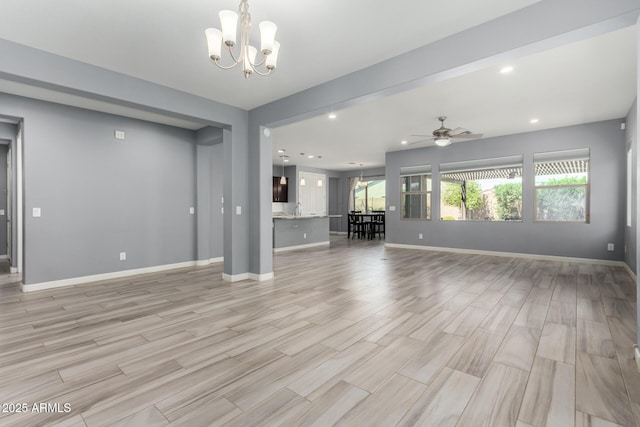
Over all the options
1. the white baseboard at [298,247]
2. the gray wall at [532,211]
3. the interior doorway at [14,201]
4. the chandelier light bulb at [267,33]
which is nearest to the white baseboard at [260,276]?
the white baseboard at [298,247]

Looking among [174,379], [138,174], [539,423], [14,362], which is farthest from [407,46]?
[138,174]

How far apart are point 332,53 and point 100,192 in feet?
13.6

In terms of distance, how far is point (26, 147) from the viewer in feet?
13.3

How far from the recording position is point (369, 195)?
1289 centimetres

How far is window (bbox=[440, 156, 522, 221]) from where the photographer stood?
22.3ft

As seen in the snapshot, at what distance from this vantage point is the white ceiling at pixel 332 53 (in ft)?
7.75

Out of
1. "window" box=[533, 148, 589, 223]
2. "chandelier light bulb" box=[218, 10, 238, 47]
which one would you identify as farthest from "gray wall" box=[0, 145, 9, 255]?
"window" box=[533, 148, 589, 223]

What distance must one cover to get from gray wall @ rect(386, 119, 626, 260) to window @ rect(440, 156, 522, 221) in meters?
0.15

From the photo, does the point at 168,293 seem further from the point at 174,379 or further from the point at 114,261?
the point at 174,379

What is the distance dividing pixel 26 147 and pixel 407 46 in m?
4.96

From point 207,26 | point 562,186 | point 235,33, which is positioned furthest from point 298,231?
point 235,33

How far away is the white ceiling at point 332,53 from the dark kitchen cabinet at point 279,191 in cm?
549

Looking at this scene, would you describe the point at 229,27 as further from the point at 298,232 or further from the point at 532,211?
the point at 532,211

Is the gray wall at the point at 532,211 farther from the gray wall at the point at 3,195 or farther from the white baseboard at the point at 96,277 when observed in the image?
the gray wall at the point at 3,195
